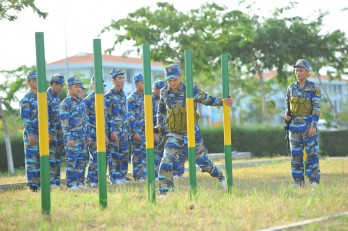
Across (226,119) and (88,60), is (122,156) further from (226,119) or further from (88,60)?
(88,60)

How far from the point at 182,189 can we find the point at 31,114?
9.43ft

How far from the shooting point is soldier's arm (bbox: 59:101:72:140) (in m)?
11.1

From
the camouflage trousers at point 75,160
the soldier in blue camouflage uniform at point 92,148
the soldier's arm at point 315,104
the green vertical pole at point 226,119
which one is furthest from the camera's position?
the soldier in blue camouflage uniform at point 92,148

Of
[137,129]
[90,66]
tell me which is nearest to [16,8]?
[137,129]

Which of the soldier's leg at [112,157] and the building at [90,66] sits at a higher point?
the building at [90,66]

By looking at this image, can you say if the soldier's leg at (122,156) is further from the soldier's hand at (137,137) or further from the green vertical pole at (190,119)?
the green vertical pole at (190,119)

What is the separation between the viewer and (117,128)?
479 inches

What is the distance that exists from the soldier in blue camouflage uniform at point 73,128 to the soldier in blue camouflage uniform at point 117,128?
2.33 ft

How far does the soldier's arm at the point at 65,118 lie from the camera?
36.5ft

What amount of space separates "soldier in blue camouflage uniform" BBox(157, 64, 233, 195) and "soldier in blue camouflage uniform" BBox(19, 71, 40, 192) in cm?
279

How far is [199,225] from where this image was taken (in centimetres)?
662

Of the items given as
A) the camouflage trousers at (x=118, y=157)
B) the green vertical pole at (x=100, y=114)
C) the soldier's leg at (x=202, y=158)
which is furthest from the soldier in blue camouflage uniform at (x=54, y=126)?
the green vertical pole at (x=100, y=114)

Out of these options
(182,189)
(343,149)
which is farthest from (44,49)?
(343,149)

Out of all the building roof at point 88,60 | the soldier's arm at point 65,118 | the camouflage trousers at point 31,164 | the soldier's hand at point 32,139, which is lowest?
the camouflage trousers at point 31,164
